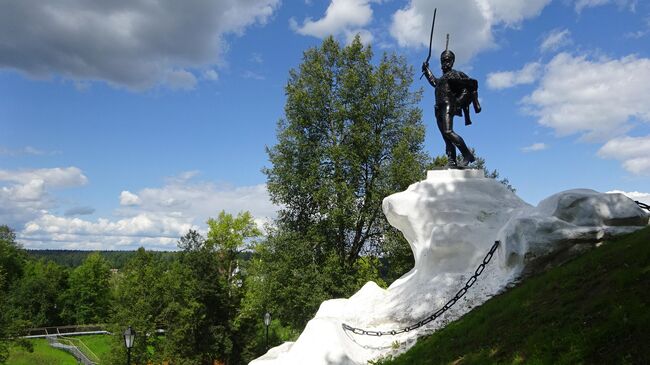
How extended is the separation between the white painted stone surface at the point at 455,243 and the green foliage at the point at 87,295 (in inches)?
2457

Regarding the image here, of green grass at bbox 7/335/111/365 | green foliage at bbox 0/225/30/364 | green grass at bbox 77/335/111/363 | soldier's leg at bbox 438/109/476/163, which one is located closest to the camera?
soldier's leg at bbox 438/109/476/163

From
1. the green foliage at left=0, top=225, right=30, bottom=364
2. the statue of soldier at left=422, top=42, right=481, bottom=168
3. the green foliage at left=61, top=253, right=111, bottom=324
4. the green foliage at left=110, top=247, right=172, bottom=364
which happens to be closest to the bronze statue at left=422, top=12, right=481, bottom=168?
the statue of soldier at left=422, top=42, right=481, bottom=168

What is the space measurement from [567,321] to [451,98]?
8.82m

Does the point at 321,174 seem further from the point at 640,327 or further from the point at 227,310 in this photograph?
the point at 640,327

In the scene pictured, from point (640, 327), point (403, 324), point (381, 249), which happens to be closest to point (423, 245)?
point (403, 324)

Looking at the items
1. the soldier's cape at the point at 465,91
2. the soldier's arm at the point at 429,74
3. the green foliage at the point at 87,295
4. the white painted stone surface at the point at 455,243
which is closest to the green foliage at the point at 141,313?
the white painted stone surface at the point at 455,243

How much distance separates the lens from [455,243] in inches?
480

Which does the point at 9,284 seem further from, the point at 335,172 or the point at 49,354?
the point at 335,172

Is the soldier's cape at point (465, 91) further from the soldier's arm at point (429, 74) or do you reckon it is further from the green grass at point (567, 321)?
the green grass at point (567, 321)

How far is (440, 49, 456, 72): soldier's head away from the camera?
14.8 m

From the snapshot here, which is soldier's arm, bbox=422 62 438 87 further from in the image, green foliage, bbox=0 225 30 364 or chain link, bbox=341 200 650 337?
green foliage, bbox=0 225 30 364

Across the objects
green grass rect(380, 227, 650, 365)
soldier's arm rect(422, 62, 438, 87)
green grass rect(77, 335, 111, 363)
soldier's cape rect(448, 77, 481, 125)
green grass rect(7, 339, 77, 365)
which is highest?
soldier's arm rect(422, 62, 438, 87)

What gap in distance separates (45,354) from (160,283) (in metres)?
17.1

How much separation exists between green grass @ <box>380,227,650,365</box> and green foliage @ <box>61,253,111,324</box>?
66.9m
